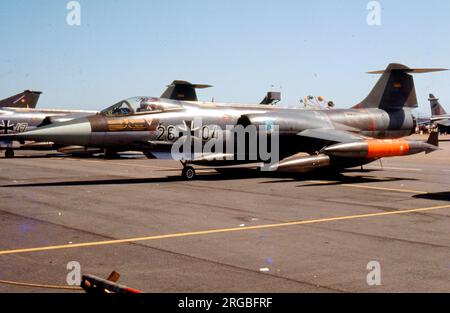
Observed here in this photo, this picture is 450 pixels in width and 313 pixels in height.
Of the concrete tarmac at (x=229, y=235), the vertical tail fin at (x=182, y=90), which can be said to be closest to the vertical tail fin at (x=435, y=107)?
the vertical tail fin at (x=182, y=90)

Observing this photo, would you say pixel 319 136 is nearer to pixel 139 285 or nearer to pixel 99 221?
pixel 99 221

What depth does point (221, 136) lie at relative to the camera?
64.1 feet

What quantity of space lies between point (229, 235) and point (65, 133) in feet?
29.5

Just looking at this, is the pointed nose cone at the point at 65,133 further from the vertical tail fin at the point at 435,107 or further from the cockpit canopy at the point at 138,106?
the vertical tail fin at the point at 435,107

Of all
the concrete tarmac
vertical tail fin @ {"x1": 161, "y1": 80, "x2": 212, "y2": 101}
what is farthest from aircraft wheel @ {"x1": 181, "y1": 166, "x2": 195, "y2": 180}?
vertical tail fin @ {"x1": 161, "y1": 80, "x2": 212, "y2": 101}

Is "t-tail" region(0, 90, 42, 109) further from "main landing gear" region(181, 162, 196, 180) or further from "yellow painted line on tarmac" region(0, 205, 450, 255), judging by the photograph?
"yellow painted line on tarmac" region(0, 205, 450, 255)

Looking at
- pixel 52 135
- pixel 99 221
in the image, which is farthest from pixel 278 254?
pixel 52 135

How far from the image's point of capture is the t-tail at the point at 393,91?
24922 millimetres

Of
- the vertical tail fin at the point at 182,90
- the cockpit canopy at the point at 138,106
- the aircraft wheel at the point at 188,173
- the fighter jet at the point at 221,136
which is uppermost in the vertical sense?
the vertical tail fin at the point at 182,90

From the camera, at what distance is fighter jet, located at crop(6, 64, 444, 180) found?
58.3ft

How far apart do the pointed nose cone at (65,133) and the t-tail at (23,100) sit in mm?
34017

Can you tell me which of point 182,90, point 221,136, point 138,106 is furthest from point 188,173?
point 182,90

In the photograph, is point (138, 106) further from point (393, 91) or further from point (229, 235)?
point (393, 91)
